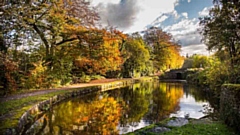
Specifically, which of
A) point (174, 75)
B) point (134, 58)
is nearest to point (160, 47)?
point (174, 75)

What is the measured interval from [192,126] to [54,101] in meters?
6.97

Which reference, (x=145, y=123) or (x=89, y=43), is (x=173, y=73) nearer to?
(x=89, y=43)

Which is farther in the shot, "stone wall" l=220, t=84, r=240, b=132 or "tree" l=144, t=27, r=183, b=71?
"tree" l=144, t=27, r=183, b=71

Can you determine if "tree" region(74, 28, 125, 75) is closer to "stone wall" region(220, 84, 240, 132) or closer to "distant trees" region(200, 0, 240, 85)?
"distant trees" region(200, 0, 240, 85)

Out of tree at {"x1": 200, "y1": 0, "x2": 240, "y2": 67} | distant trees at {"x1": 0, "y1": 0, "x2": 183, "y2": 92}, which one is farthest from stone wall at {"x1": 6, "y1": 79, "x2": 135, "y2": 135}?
tree at {"x1": 200, "y1": 0, "x2": 240, "y2": 67}

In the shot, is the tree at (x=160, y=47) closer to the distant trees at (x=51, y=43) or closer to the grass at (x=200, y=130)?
the distant trees at (x=51, y=43)

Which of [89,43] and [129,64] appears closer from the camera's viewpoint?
[89,43]

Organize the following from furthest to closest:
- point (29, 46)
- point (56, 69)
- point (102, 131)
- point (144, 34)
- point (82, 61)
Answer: point (144, 34)
point (82, 61)
point (56, 69)
point (29, 46)
point (102, 131)

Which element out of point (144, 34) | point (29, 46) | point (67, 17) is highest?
point (144, 34)

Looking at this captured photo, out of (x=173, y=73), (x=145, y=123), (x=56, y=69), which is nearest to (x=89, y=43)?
(x=56, y=69)

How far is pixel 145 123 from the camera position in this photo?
6.55 metres

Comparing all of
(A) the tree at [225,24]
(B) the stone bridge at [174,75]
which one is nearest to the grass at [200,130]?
(A) the tree at [225,24]

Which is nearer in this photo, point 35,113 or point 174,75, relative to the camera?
point 35,113

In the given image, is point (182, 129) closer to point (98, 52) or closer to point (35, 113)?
point (35, 113)
